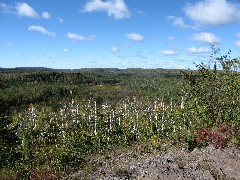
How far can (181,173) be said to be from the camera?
19969mm

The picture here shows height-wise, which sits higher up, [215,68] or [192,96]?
[215,68]

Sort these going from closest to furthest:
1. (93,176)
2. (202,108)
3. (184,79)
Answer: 1. (93,176)
2. (202,108)
3. (184,79)

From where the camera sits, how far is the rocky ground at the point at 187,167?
1975 cm

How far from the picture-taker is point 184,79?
40344 millimetres

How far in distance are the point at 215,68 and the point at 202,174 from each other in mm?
21212

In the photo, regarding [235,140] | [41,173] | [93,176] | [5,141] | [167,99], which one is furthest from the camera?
[167,99]

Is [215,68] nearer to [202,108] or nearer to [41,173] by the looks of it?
[202,108]

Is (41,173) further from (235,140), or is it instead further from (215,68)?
(215,68)

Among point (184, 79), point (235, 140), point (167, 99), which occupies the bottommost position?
point (167, 99)

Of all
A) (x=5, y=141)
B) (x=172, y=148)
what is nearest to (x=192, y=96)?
Result: (x=172, y=148)

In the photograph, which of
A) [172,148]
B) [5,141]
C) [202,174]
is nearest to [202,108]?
[172,148]

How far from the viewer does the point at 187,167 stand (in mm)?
21266

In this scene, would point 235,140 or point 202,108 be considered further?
point 202,108

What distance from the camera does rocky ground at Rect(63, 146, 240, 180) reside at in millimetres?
19750
